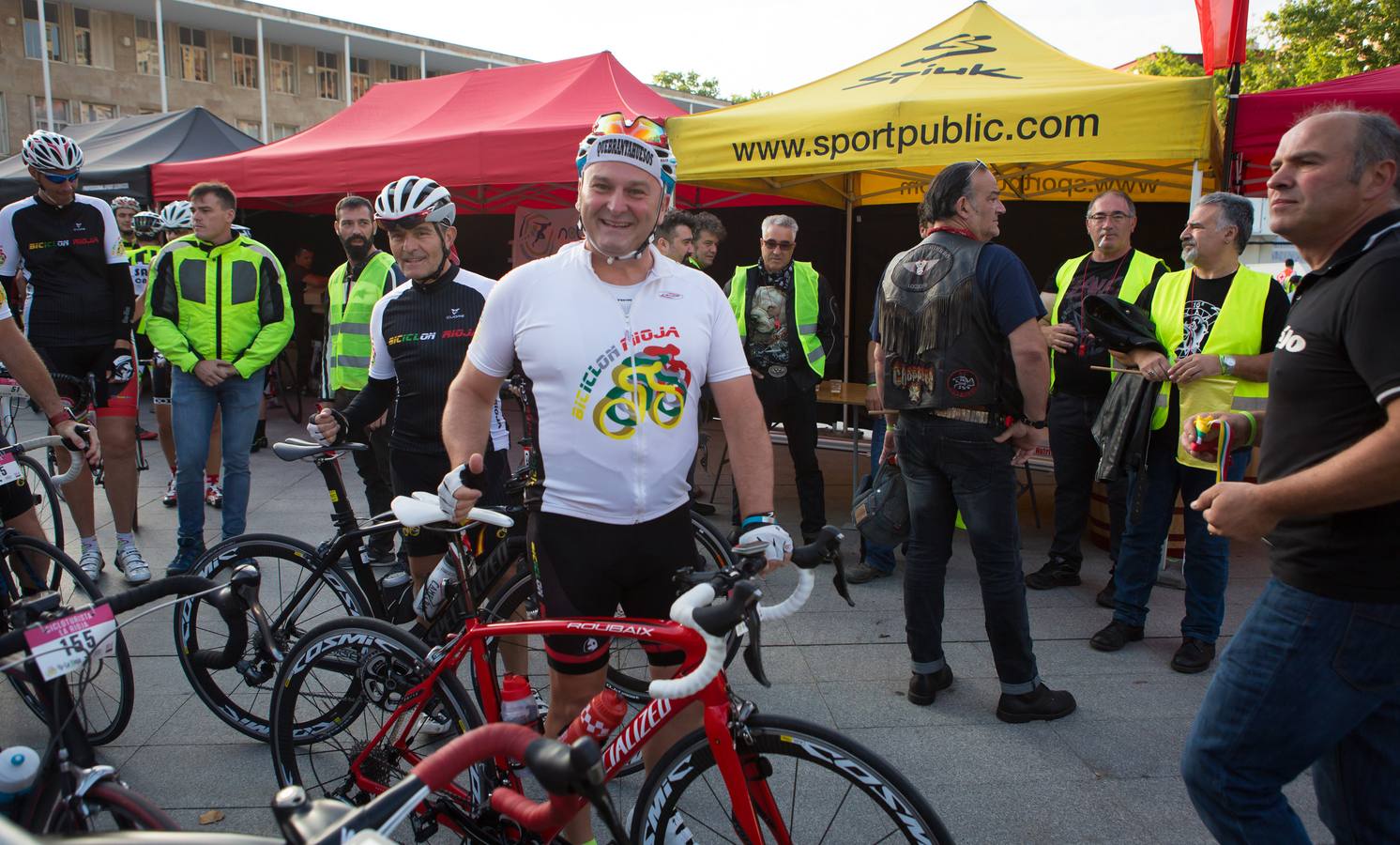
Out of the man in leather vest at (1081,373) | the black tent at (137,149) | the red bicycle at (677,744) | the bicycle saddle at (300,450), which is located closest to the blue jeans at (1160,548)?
the man in leather vest at (1081,373)

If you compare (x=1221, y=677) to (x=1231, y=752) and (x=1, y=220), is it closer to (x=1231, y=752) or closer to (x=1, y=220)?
(x=1231, y=752)

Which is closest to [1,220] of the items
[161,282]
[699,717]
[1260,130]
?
[161,282]

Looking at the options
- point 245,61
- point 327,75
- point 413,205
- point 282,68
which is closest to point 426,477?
→ point 413,205

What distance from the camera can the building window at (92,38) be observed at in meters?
33.2

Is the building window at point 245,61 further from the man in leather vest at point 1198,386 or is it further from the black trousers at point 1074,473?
the man in leather vest at point 1198,386

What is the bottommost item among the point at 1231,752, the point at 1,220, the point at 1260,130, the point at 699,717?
the point at 699,717

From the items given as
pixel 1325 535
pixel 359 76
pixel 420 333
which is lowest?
pixel 1325 535

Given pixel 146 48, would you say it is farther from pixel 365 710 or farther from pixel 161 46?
pixel 365 710

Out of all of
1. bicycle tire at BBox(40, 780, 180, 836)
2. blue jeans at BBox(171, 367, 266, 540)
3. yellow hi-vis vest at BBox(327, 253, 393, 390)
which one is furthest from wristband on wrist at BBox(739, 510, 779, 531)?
blue jeans at BBox(171, 367, 266, 540)

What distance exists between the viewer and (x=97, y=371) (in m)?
5.20

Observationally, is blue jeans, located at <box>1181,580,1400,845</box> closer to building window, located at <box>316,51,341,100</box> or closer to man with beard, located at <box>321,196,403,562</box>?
man with beard, located at <box>321,196,403,562</box>

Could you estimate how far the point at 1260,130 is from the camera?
5.34 metres

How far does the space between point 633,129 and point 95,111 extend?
132ft

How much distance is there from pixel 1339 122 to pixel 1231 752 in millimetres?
1288
